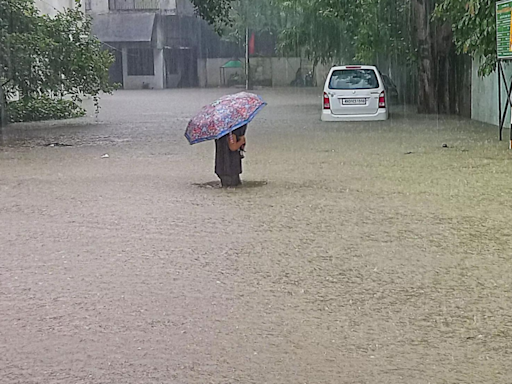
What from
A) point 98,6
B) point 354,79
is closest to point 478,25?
point 354,79

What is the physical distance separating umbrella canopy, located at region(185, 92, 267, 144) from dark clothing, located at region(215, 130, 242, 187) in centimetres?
40

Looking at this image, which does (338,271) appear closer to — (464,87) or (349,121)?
(349,121)

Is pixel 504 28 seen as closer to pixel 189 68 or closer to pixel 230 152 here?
pixel 230 152

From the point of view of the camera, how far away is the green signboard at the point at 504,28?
46.4 feet

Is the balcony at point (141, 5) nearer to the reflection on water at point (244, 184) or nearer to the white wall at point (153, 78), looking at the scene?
the white wall at point (153, 78)

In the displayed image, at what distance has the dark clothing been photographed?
434 inches

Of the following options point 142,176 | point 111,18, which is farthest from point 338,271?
point 111,18

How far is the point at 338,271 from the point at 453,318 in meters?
1.41

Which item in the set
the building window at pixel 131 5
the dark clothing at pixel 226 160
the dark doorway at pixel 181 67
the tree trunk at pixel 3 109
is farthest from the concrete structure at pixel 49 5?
the dark clothing at pixel 226 160

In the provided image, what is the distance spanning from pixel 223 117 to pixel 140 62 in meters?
49.6

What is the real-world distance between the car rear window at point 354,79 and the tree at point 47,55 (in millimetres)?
5873

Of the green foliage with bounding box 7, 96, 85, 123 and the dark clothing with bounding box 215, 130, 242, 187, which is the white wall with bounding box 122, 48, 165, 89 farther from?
the dark clothing with bounding box 215, 130, 242, 187

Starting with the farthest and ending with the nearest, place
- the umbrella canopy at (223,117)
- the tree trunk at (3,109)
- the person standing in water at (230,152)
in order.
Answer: the tree trunk at (3,109) → the person standing in water at (230,152) → the umbrella canopy at (223,117)

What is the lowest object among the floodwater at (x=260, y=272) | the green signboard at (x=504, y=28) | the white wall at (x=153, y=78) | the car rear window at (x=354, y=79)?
the floodwater at (x=260, y=272)
